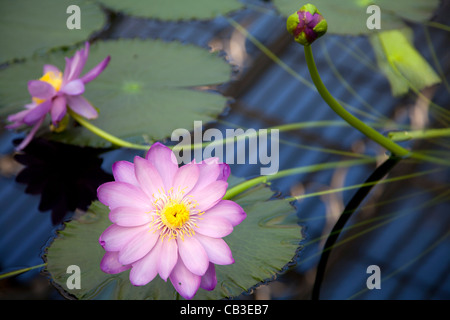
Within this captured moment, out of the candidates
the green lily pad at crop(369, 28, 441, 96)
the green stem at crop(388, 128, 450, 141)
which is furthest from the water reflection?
the green lily pad at crop(369, 28, 441, 96)

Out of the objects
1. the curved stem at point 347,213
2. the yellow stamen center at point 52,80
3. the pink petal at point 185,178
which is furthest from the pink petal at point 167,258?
the yellow stamen center at point 52,80

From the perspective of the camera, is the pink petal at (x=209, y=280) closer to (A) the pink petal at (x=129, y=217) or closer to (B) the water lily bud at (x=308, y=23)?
(A) the pink petal at (x=129, y=217)

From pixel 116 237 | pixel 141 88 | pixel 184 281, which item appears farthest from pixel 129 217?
pixel 141 88

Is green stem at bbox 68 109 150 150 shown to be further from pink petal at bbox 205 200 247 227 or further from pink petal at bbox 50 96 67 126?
pink petal at bbox 205 200 247 227

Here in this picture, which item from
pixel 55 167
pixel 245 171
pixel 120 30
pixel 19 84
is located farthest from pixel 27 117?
pixel 120 30

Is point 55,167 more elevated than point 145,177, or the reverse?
point 55,167

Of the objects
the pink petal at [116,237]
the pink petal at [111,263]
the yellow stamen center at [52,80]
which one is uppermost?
the yellow stamen center at [52,80]
